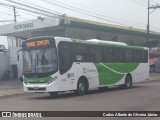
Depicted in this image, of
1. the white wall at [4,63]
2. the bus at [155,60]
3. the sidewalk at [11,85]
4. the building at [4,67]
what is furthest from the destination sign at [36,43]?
the bus at [155,60]

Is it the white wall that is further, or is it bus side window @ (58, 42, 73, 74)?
the white wall

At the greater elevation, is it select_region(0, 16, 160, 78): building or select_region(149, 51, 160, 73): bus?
select_region(0, 16, 160, 78): building

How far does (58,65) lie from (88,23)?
28.4m

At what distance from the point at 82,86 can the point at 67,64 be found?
5.83ft

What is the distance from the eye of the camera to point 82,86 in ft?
69.6

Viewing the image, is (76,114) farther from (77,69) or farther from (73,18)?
(73,18)

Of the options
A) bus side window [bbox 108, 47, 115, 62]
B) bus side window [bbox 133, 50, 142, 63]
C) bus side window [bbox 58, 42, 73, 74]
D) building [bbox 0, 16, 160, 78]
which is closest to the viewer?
bus side window [bbox 58, 42, 73, 74]

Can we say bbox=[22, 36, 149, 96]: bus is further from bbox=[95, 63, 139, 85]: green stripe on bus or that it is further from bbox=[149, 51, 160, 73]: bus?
bbox=[149, 51, 160, 73]: bus

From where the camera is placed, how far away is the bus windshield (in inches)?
766

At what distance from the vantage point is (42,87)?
19.3 meters

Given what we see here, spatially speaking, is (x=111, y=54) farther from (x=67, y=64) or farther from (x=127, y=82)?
(x=67, y=64)

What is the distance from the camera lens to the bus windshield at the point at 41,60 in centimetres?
1945

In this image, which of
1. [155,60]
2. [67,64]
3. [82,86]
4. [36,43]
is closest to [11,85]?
[82,86]

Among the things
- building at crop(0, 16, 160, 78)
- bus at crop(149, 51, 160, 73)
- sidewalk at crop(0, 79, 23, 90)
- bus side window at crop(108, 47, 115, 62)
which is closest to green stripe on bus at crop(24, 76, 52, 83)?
bus side window at crop(108, 47, 115, 62)
